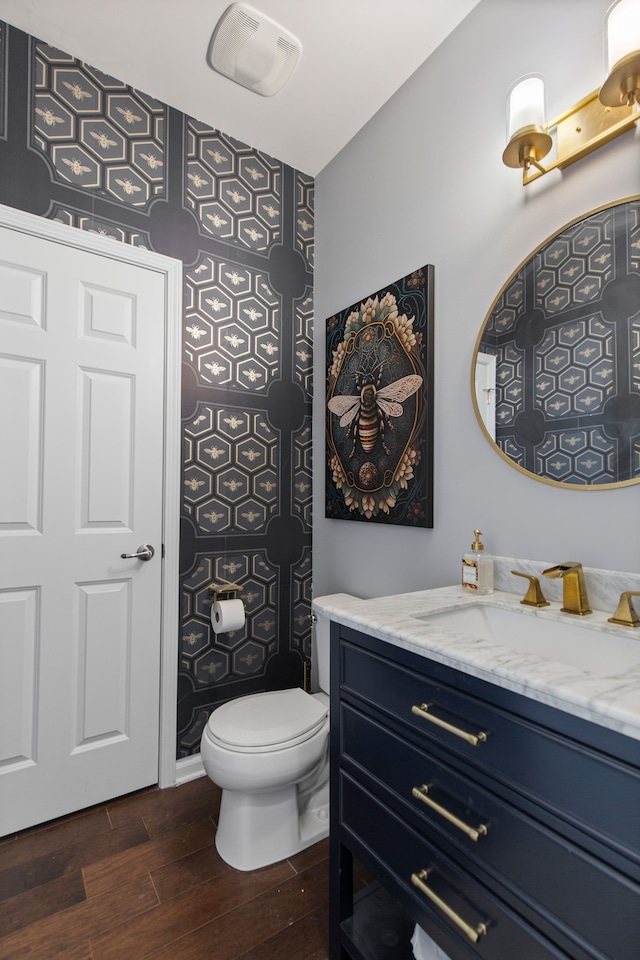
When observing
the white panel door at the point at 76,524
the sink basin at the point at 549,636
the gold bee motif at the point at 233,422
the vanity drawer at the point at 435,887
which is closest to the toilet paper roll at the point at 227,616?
the white panel door at the point at 76,524

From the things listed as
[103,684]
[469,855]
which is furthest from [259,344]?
[469,855]

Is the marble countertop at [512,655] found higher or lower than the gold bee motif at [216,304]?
lower

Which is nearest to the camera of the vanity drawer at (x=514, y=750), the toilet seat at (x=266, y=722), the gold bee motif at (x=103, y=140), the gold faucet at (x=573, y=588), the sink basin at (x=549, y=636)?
the vanity drawer at (x=514, y=750)

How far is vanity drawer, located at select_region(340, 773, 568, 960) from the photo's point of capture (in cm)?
80

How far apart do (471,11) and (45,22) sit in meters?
1.45

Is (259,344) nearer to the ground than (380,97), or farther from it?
nearer to the ground

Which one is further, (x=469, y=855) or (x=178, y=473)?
(x=178, y=473)

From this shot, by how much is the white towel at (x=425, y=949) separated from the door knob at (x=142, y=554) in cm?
144

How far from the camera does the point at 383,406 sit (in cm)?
191

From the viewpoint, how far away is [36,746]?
172 cm

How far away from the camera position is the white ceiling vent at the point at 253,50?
5.28ft

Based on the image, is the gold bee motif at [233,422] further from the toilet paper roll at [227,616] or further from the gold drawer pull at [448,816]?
the gold drawer pull at [448,816]

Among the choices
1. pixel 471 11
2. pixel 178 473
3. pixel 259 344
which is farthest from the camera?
pixel 259 344

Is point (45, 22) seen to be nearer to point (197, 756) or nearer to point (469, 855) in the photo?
point (469, 855)
